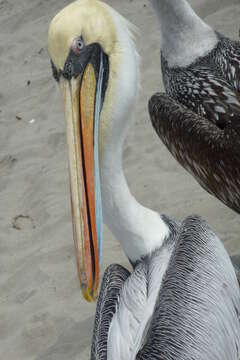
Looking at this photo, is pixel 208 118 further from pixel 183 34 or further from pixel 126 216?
pixel 126 216

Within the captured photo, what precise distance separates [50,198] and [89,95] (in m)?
1.90

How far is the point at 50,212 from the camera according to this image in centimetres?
400

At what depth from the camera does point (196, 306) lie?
2.18 meters

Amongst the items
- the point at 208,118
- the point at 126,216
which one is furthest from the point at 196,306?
the point at 208,118

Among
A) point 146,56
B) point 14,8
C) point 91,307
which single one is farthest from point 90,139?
point 14,8

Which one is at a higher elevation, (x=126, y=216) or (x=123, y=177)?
(x=123, y=177)

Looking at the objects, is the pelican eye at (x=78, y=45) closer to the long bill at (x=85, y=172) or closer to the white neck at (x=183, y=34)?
the long bill at (x=85, y=172)

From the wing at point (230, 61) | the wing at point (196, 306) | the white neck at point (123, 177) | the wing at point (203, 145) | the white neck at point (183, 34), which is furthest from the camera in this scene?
the white neck at point (183, 34)

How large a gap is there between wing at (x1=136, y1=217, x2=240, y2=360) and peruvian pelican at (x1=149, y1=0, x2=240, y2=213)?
494mm

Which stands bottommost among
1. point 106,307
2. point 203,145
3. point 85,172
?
point 106,307

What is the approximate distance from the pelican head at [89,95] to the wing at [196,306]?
25cm

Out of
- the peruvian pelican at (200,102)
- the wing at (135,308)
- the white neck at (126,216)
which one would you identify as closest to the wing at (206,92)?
the peruvian pelican at (200,102)

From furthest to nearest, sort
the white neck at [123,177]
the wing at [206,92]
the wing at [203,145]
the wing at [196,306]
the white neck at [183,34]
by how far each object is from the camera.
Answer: the white neck at [183,34] → the wing at [206,92] → the wing at [203,145] → the white neck at [123,177] → the wing at [196,306]

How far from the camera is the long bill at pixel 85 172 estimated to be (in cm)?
206
